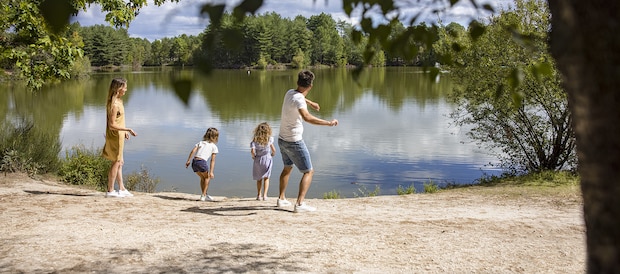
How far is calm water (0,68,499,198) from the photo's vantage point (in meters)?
13.3

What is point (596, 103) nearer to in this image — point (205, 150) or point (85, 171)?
point (205, 150)

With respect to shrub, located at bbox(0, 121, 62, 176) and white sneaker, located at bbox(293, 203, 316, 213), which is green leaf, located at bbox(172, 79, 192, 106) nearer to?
white sneaker, located at bbox(293, 203, 316, 213)

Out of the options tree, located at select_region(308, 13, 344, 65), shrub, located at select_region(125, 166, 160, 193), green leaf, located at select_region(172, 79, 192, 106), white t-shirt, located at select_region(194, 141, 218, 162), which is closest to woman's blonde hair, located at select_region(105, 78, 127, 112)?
white t-shirt, located at select_region(194, 141, 218, 162)

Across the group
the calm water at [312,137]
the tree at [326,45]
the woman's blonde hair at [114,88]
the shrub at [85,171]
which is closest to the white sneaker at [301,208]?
the calm water at [312,137]

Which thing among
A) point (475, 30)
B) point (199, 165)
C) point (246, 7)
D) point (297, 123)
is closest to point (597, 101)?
point (246, 7)

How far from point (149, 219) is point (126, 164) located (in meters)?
8.98

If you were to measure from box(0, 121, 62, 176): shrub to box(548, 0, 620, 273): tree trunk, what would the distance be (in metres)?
10.1

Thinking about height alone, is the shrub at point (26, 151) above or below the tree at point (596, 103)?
below

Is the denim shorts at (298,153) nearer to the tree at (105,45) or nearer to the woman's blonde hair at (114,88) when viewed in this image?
the woman's blonde hair at (114,88)

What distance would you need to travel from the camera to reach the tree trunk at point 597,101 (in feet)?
4.33

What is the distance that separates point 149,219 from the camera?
6.36 meters

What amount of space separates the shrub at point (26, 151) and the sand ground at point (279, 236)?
199 cm

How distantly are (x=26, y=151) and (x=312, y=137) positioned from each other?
10537 millimetres

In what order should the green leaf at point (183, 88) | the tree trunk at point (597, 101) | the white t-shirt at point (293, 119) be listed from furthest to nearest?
1. the white t-shirt at point (293, 119)
2. the tree trunk at point (597, 101)
3. the green leaf at point (183, 88)
